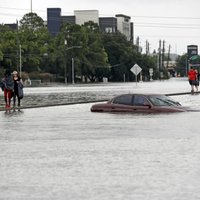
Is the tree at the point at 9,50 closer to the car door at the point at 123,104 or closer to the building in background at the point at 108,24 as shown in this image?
the car door at the point at 123,104

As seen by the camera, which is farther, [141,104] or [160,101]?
[160,101]

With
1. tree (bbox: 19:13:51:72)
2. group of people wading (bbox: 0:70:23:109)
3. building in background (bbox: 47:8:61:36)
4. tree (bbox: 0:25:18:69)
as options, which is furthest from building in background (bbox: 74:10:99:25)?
group of people wading (bbox: 0:70:23:109)

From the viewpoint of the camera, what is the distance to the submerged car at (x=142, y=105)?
24781mm

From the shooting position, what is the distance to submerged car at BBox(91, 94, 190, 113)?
81.3ft

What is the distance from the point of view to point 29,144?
14688mm

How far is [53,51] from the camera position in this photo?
4461 inches

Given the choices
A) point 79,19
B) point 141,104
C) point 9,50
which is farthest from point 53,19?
point 141,104

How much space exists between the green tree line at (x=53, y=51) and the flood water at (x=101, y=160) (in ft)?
263

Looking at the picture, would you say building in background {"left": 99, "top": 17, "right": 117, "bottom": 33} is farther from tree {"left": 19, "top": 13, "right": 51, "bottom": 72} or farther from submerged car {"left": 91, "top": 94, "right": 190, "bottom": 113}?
submerged car {"left": 91, "top": 94, "right": 190, "bottom": 113}

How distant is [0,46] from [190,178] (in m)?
91.4

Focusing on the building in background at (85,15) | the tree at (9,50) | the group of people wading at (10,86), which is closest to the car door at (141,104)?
the group of people wading at (10,86)

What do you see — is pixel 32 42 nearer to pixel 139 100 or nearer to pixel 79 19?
pixel 79 19

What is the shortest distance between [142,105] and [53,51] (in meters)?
89.2

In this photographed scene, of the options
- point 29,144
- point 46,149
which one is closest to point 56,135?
point 29,144
